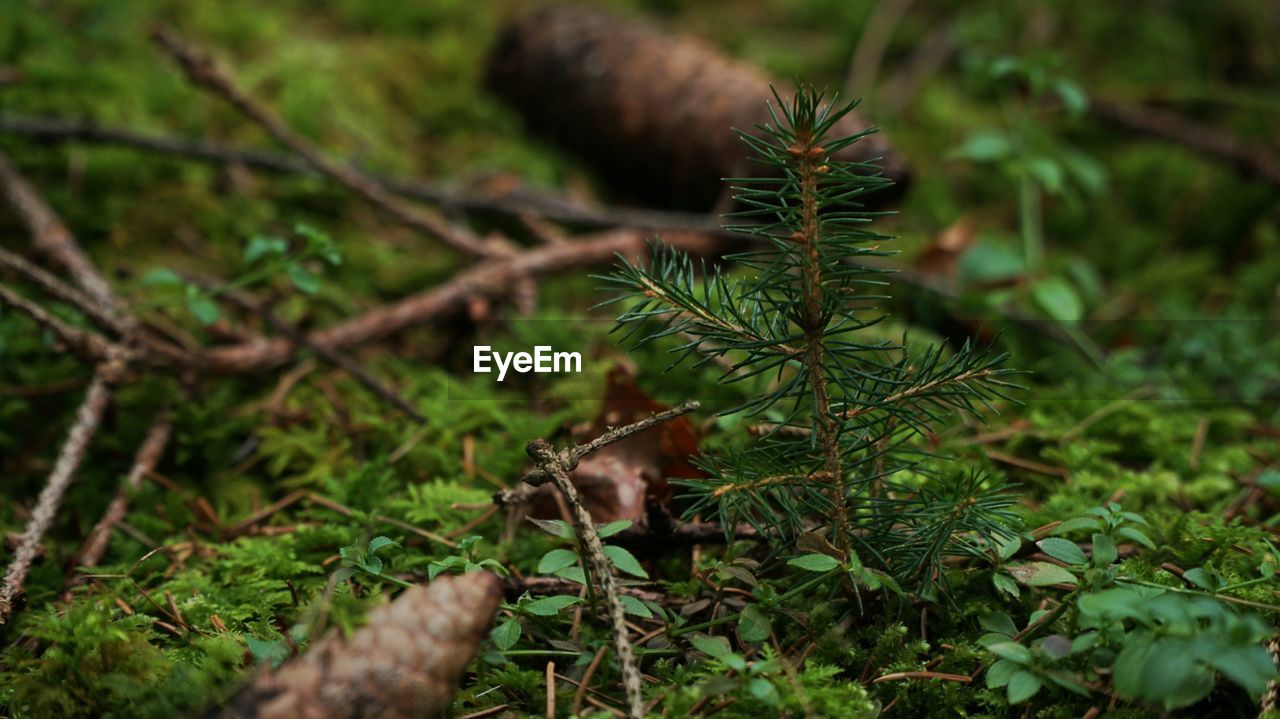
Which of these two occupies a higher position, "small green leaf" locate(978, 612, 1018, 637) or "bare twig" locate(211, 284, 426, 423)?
"bare twig" locate(211, 284, 426, 423)

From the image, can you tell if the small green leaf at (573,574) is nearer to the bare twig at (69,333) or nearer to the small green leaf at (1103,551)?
the small green leaf at (1103,551)

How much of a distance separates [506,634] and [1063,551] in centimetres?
94

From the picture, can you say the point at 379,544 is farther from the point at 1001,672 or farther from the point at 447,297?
the point at 447,297

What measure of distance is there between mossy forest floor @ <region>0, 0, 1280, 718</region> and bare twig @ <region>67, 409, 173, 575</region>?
0.11 ft

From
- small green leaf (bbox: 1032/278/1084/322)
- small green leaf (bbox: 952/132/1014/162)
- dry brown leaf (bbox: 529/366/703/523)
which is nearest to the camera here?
dry brown leaf (bbox: 529/366/703/523)

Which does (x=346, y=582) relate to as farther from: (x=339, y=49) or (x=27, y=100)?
(x=339, y=49)

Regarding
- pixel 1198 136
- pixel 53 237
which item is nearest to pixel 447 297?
pixel 53 237

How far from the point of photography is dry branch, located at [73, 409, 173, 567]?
1.98 metres

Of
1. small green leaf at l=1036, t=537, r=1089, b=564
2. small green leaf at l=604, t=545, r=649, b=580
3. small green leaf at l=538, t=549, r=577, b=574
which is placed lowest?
small green leaf at l=538, t=549, r=577, b=574

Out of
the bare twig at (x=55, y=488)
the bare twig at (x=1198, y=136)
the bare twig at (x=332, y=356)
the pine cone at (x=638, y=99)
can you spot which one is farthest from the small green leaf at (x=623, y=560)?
the bare twig at (x=1198, y=136)

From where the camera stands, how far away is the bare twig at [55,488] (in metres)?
1.70

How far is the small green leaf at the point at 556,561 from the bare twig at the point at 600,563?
3 centimetres

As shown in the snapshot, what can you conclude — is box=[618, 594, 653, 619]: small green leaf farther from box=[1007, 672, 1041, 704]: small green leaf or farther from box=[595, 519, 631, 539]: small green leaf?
box=[1007, 672, 1041, 704]: small green leaf

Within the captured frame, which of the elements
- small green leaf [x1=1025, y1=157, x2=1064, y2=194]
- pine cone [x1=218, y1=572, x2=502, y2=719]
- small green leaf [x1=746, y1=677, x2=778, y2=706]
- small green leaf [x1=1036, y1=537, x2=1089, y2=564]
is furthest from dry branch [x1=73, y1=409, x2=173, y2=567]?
small green leaf [x1=1025, y1=157, x2=1064, y2=194]
